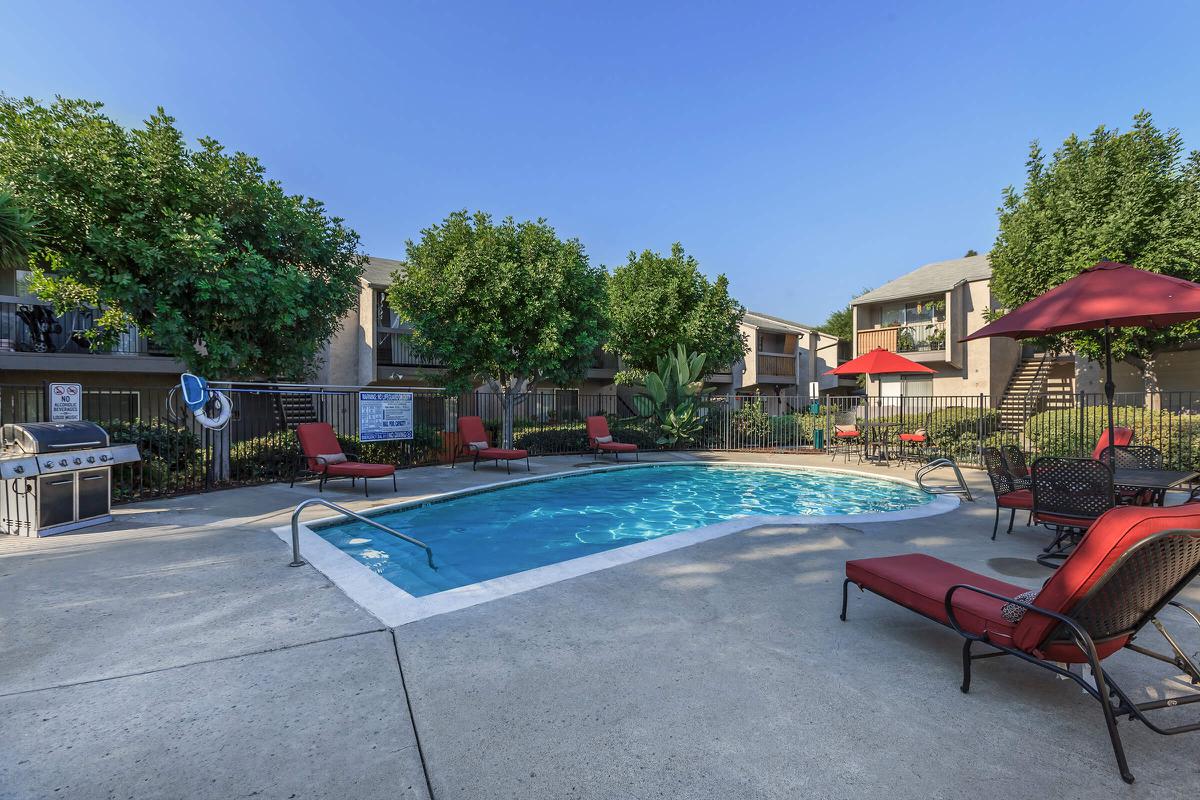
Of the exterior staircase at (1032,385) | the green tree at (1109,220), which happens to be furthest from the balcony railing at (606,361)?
the exterior staircase at (1032,385)

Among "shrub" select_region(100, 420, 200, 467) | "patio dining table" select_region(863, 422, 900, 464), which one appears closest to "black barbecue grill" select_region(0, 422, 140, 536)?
"shrub" select_region(100, 420, 200, 467)

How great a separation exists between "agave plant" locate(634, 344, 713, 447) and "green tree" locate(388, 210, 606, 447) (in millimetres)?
3741

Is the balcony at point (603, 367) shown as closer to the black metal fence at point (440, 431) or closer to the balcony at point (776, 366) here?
the black metal fence at point (440, 431)

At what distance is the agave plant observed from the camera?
17391mm

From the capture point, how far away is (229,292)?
8.89 metres

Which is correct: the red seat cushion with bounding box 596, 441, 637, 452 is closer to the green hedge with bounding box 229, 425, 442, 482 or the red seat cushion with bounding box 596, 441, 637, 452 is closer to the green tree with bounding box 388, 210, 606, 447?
the green tree with bounding box 388, 210, 606, 447

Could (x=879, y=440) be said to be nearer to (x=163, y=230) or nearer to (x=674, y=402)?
(x=674, y=402)

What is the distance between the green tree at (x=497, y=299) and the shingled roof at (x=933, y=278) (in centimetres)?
1786

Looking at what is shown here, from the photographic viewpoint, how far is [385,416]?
11.6m

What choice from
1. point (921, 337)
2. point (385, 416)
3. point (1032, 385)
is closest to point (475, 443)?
point (385, 416)

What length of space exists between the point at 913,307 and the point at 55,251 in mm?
30109

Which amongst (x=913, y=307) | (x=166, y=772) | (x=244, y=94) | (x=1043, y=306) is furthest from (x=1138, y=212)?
(x=244, y=94)

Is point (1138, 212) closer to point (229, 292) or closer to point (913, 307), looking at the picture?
point (913, 307)

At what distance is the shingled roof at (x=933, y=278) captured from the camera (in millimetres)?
23906
